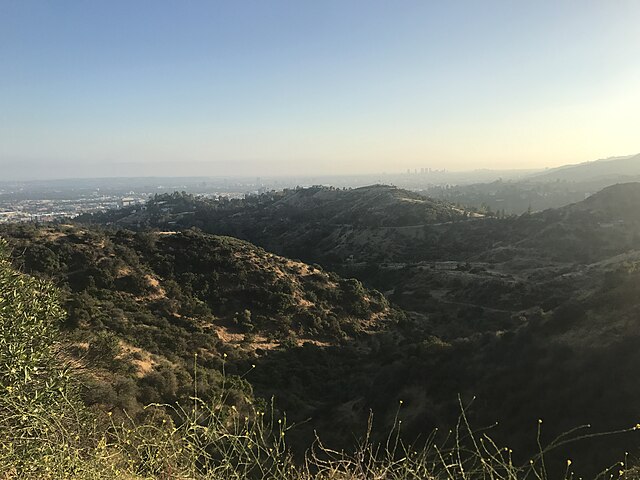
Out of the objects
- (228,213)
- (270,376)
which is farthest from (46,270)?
(228,213)

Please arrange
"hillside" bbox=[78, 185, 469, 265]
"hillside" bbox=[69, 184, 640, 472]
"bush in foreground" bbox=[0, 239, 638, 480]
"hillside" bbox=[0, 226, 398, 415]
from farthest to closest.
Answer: "hillside" bbox=[78, 185, 469, 265], "hillside" bbox=[0, 226, 398, 415], "hillside" bbox=[69, 184, 640, 472], "bush in foreground" bbox=[0, 239, 638, 480]

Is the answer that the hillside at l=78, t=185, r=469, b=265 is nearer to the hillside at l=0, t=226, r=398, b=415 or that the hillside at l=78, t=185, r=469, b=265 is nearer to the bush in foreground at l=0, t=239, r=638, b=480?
the hillside at l=0, t=226, r=398, b=415

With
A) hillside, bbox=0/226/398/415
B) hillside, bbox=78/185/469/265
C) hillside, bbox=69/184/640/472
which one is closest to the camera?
hillside, bbox=69/184/640/472

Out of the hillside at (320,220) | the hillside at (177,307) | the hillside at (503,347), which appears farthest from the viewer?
the hillside at (320,220)

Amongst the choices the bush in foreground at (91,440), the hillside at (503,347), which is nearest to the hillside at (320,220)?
the hillside at (503,347)

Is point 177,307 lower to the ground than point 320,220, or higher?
lower

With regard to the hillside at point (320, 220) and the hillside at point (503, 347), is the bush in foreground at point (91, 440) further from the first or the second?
the hillside at point (320, 220)

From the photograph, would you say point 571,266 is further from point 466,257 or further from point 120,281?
point 120,281

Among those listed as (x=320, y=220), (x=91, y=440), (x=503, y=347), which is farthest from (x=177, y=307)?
(x=320, y=220)

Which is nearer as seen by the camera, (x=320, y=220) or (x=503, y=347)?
(x=503, y=347)

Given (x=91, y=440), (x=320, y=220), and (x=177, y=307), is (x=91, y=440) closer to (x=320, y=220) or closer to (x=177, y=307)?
(x=177, y=307)

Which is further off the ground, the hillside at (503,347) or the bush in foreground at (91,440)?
the bush in foreground at (91,440)

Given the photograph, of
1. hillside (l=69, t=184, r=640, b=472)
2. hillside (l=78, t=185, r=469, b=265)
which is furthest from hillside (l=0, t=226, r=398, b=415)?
hillside (l=78, t=185, r=469, b=265)
